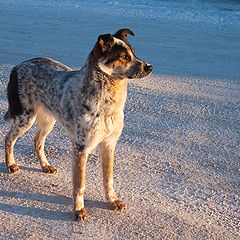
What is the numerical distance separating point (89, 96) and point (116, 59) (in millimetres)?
443

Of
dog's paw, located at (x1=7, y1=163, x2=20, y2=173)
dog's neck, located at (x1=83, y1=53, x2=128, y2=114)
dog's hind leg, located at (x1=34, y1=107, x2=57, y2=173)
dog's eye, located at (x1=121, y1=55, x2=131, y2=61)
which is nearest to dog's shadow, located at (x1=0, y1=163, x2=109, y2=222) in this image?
dog's paw, located at (x1=7, y1=163, x2=20, y2=173)

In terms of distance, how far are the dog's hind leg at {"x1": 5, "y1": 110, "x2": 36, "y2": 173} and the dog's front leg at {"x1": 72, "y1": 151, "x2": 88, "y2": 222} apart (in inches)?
36.8

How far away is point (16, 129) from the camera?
439 cm

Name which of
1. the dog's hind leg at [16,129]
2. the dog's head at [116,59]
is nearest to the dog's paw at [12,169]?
the dog's hind leg at [16,129]

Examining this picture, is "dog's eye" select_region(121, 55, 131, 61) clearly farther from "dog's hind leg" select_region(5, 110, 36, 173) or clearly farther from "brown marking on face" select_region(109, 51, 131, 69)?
"dog's hind leg" select_region(5, 110, 36, 173)

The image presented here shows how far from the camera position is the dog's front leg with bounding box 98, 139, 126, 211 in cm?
389

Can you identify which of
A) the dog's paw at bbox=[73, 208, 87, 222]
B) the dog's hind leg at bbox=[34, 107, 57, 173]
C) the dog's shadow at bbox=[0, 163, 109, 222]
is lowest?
the dog's shadow at bbox=[0, 163, 109, 222]

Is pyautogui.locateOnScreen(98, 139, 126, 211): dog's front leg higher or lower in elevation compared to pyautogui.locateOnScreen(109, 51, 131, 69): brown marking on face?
lower

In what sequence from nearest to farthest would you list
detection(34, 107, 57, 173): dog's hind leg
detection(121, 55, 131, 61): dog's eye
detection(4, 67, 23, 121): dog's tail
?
detection(121, 55, 131, 61): dog's eye → detection(4, 67, 23, 121): dog's tail → detection(34, 107, 57, 173): dog's hind leg

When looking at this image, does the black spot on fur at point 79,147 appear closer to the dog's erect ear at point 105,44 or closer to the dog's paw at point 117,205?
the dog's paw at point 117,205

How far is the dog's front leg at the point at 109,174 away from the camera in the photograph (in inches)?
153

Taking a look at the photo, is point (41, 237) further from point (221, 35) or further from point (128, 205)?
point (221, 35)

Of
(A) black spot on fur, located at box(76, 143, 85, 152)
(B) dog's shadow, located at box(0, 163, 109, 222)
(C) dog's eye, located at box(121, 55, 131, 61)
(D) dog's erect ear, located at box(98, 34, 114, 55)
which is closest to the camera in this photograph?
(D) dog's erect ear, located at box(98, 34, 114, 55)

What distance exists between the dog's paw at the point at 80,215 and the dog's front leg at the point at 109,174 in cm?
33
